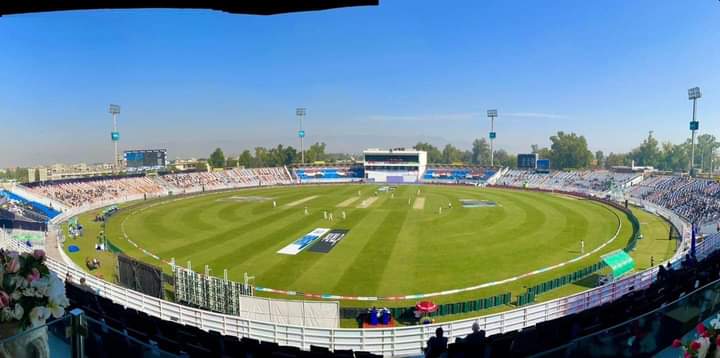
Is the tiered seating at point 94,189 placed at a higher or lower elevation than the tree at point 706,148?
lower

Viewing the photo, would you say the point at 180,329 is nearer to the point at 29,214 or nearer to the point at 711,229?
the point at 711,229

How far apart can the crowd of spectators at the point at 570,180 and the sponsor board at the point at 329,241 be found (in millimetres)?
49590

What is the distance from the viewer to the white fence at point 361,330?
12672 millimetres

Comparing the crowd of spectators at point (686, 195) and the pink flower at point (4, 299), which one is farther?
the crowd of spectators at point (686, 195)

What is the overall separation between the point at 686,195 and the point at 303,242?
47.9 m

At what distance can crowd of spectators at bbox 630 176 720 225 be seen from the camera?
3836 cm

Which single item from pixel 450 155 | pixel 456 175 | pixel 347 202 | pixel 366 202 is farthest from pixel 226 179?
pixel 450 155

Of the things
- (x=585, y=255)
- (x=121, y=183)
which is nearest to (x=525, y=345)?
(x=585, y=255)

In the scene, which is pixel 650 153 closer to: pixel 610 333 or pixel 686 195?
pixel 686 195

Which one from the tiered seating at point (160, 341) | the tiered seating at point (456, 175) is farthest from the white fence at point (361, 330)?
the tiered seating at point (456, 175)

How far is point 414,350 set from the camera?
12492mm

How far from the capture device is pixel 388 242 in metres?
32.5

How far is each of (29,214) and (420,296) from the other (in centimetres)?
4648

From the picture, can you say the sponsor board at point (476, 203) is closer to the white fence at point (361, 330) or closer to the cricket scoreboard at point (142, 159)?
the white fence at point (361, 330)
